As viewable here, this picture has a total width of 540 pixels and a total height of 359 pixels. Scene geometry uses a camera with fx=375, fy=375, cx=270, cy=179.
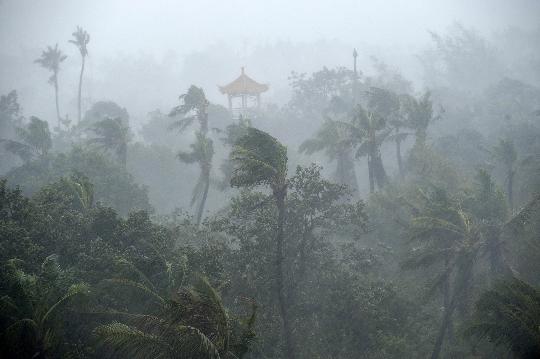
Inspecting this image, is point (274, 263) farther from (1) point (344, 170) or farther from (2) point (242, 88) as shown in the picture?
(2) point (242, 88)

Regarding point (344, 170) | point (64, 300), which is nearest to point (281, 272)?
point (64, 300)

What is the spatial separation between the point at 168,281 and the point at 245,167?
4.47m

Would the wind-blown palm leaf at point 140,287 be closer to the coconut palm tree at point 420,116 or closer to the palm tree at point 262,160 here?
the palm tree at point 262,160

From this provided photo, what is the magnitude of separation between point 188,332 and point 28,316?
4.69 m

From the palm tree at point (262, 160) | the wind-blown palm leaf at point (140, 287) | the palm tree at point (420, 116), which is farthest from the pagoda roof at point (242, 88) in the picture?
→ the wind-blown palm leaf at point (140, 287)

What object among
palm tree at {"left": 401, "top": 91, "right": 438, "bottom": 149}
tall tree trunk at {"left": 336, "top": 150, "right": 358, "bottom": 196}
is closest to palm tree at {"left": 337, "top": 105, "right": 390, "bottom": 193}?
tall tree trunk at {"left": 336, "top": 150, "right": 358, "bottom": 196}

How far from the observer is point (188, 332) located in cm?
791

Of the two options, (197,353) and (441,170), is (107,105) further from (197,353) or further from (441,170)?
(197,353)

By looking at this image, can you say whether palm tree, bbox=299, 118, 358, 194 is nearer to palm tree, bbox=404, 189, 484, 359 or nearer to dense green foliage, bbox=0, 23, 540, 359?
dense green foliage, bbox=0, 23, 540, 359

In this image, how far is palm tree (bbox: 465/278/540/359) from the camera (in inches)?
425

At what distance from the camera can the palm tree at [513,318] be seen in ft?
35.4

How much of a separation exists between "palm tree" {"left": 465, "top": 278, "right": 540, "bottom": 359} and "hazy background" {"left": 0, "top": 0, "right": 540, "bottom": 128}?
200 ft

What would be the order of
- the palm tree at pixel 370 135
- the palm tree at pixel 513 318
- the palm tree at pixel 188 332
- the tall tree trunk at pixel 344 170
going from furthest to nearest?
the tall tree trunk at pixel 344 170, the palm tree at pixel 370 135, the palm tree at pixel 513 318, the palm tree at pixel 188 332

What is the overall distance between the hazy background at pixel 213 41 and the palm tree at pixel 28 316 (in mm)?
59472
